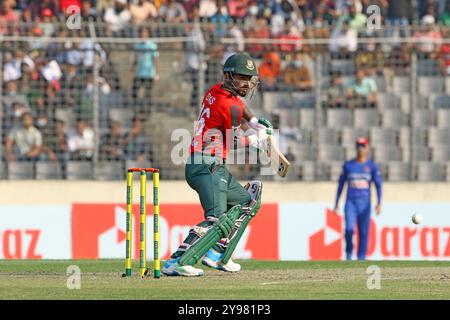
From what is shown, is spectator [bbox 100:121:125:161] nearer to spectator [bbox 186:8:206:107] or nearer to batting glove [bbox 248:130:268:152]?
spectator [bbox 186:8:206:107]

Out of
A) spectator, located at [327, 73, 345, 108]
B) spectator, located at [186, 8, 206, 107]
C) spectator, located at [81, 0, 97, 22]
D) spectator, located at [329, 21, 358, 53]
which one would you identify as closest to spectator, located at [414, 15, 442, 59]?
spectator, located at [329, 21, 358, 53]

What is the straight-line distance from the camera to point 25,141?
21141 mm

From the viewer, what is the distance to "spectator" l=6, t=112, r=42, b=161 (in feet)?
69.0

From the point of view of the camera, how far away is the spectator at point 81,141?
21297 mm

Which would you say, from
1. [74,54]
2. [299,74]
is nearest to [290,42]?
[299,74]

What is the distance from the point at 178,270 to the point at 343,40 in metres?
10.2

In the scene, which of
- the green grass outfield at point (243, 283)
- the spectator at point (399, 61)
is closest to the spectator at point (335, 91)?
the spectator at point (399, 61)

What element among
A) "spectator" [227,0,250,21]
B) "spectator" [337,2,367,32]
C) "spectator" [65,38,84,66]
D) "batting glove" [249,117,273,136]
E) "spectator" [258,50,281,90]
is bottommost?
"batting glove" [249,117,273,136]

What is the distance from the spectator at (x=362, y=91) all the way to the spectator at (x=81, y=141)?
15.2ft

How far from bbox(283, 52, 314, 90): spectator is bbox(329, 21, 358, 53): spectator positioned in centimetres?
56

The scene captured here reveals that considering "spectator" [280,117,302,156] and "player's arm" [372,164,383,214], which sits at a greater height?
"spectator" [280,117,302,156]

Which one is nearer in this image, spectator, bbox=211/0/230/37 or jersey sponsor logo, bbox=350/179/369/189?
Result: jersey sponsor logo, bbox=350/179/369/189

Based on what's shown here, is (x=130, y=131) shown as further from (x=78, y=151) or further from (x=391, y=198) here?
(x=391, y=198)

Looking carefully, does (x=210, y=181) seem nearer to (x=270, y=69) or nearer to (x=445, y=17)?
(x=270, y=69)
